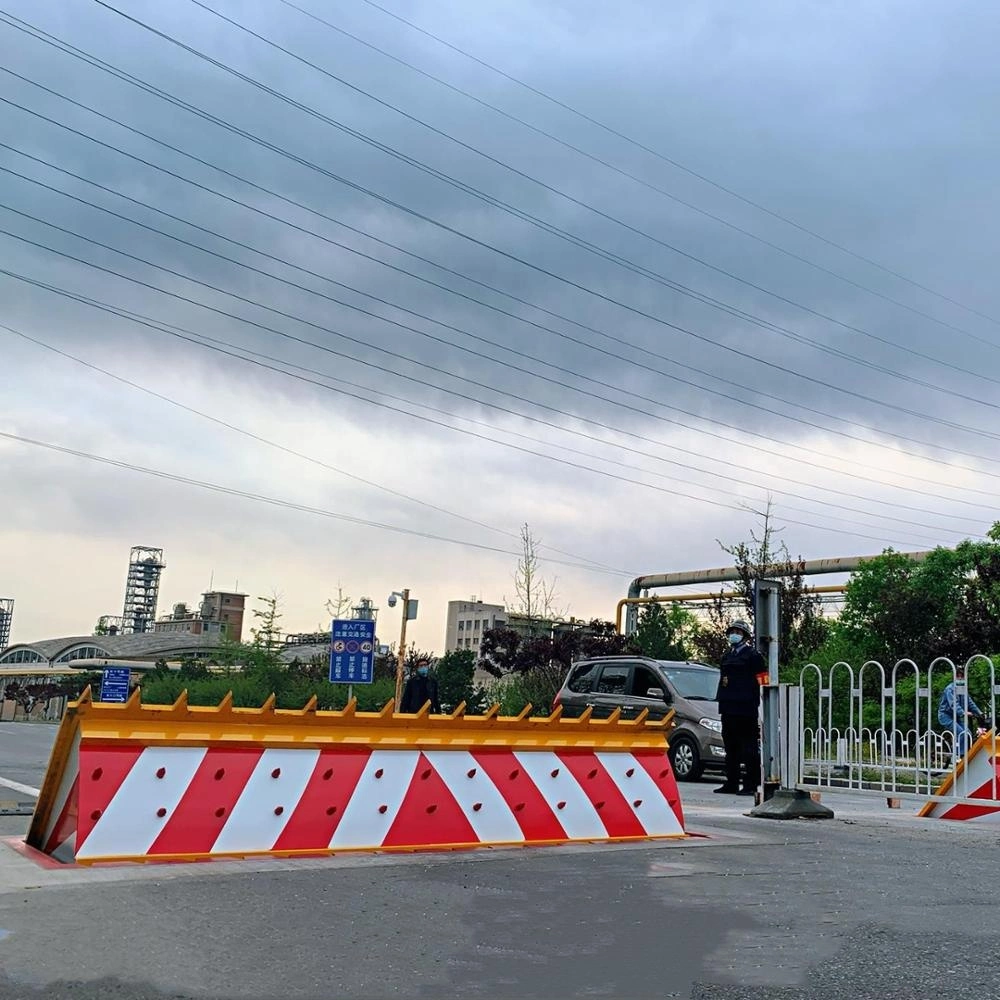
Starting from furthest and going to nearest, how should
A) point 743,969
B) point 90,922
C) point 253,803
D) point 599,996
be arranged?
point 253,803
point 90,922
point 743,969
point 599,996

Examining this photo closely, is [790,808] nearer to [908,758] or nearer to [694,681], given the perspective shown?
[908,758]

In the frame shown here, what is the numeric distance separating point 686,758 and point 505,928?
42.6 ft

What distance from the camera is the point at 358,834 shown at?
731cm

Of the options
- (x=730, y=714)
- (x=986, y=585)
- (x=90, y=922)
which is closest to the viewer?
(x=90, y=922)

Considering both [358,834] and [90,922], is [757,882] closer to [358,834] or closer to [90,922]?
[358,834]

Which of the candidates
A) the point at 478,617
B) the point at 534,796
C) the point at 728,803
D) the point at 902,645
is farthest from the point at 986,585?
the point at 478,617

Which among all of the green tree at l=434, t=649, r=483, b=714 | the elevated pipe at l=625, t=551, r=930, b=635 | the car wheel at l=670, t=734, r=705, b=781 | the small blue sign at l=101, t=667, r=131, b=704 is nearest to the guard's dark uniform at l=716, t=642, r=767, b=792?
the car wheel at l=670, t=734, r=705, b=781

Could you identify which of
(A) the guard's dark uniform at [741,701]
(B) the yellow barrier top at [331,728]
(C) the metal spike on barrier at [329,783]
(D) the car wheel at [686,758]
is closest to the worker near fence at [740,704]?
(A) the guard's dark uniform at [741,701]

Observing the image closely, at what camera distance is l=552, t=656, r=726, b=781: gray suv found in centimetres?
1753

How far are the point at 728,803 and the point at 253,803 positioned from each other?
286 inches

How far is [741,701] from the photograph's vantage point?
12.6 metres

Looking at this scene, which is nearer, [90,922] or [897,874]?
[90,922]

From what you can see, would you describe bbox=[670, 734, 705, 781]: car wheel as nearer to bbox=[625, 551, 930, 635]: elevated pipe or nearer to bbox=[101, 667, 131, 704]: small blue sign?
bbox=[101, 667, 131, 704]: small blue sign


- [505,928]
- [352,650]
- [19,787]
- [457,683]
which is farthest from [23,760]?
[457,683]
